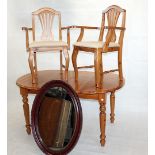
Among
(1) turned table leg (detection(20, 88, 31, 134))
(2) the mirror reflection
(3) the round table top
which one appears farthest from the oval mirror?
Result: (1) turned table leg (detection(20, 88, 31, 134))

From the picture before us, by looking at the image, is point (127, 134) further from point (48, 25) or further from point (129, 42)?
point (48, 25)

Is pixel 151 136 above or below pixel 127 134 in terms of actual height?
A: above

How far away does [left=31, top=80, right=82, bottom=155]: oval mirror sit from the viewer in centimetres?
252

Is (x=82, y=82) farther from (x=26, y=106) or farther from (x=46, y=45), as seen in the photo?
(x=26, y=106)

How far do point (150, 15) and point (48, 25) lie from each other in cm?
264

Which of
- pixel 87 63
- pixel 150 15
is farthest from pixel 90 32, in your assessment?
pixel 150 15

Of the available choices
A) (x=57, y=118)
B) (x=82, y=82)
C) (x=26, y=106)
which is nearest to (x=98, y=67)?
(x=82, y=82)

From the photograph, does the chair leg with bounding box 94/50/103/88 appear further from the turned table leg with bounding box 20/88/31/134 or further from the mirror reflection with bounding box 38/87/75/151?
the turned table leg with bounding box 20/88/31/134

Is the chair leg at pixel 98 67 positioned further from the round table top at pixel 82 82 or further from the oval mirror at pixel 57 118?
the oval mirror at pixel 57 118

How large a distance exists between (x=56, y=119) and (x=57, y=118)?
14 millimetres

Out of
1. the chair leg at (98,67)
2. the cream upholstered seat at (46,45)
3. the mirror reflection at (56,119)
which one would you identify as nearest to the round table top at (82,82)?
the chair leg at (98,67)

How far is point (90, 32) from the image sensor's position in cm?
393

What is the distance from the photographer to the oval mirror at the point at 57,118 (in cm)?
252

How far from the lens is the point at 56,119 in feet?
8.55
